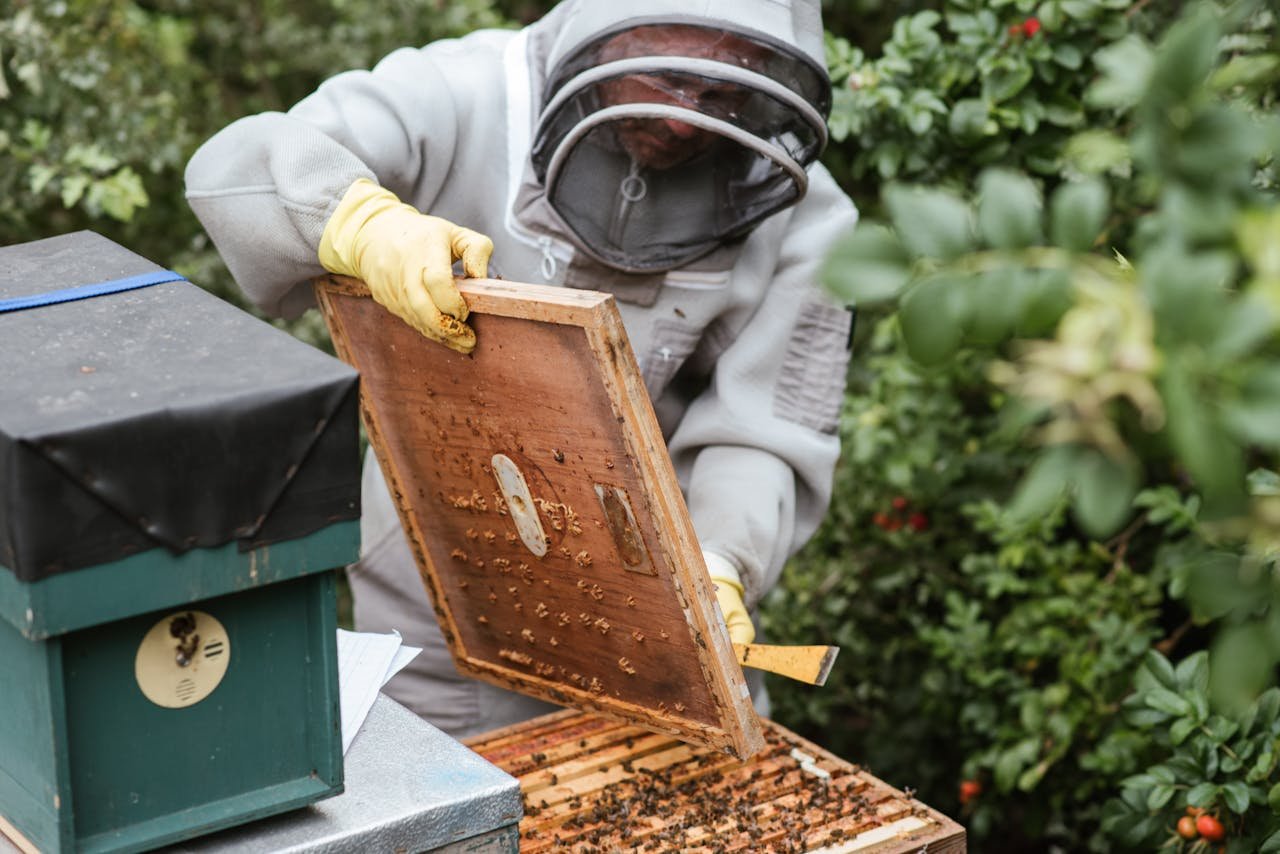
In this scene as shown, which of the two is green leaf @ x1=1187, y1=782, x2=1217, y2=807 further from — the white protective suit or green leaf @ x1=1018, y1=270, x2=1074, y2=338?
green leaf @ x1=1018, y1=270, x2=1074, y2=338

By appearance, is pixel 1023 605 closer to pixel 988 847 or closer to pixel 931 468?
pixel 931 468

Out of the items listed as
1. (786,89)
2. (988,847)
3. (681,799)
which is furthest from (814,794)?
(988,847)

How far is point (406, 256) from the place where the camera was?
194 centimetres

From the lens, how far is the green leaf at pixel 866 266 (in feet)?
3.24

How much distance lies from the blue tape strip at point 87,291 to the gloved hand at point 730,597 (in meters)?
1.00

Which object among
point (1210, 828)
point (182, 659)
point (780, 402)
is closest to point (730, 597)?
point (780, 402)

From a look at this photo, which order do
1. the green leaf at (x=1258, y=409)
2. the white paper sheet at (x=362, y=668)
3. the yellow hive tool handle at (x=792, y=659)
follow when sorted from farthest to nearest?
1. the yellow hive tool handle at (x=792, y=659)
2. the white paper sheet at (x=362, y=668)
3. the green leaf at (x=1258, y=409)

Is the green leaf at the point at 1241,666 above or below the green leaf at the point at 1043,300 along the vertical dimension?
below

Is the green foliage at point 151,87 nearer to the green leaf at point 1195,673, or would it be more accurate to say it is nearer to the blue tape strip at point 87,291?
the blue tape strip at point 87,291

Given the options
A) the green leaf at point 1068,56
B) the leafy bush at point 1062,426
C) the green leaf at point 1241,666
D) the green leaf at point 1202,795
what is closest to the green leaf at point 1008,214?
the leafy bush at point 1062,426

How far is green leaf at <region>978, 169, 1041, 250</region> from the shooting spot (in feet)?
3.15

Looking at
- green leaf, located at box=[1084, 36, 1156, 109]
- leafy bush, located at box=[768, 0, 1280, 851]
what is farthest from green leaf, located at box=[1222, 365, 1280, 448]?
green leaf, located at box=[1084, 36, 1156, 109]

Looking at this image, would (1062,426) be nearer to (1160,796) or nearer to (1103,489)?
(1103,489)

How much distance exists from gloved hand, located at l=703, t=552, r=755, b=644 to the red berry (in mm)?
827
